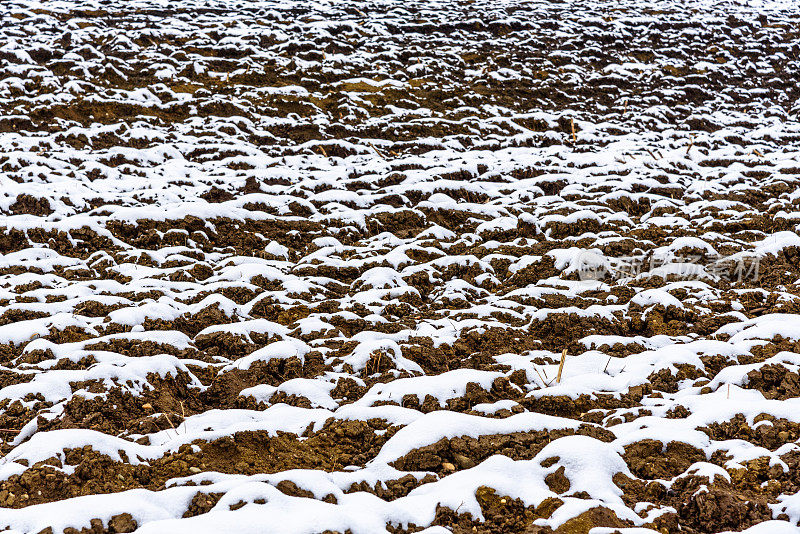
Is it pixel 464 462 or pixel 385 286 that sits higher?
pixel 464 462

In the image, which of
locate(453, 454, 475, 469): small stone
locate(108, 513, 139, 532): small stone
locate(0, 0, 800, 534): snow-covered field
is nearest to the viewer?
locate(108, 513, 139, 532): small stone

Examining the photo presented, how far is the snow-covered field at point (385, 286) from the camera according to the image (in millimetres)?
2693

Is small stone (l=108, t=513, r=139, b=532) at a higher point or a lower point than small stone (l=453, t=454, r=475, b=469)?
higher

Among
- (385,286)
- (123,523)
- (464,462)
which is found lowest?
(385,286)

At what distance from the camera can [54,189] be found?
700 centimetres

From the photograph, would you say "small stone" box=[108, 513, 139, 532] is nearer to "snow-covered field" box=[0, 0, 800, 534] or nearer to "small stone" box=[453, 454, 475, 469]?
"snow-covered field" box=[0, 0, 800, 534]

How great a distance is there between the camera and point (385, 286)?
5348 millimetres

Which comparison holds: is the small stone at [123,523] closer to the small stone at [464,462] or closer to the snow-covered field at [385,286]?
the snow-covered field at [385,286]

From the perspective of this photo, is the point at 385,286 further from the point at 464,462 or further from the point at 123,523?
the point at 123,523

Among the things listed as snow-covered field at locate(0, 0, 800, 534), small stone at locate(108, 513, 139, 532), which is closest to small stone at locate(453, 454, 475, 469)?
snow-covered field at locate(0, 0, 800, 534)

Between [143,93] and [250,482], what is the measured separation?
31.5ft

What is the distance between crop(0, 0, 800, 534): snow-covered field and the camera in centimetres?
269

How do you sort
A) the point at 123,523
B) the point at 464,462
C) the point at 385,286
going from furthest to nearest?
1. the point at 385,286
2. the point at 464,462
3. the point at 123,523

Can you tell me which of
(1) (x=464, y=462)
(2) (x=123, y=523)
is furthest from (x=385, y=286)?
(2) (x=123, y=523)
